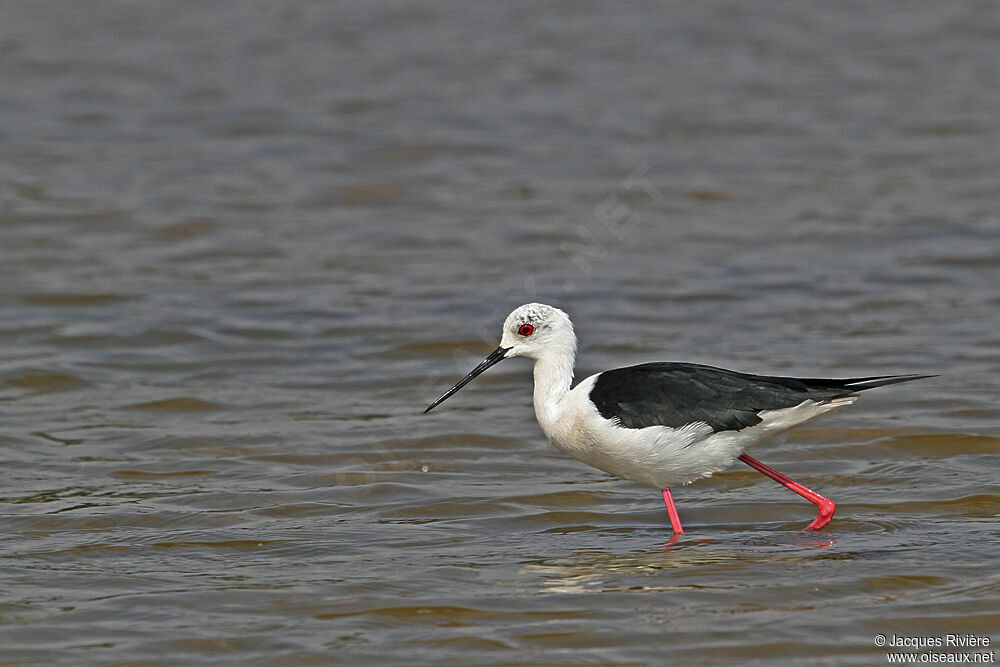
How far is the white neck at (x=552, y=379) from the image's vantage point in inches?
287

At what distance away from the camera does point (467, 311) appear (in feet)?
37.0

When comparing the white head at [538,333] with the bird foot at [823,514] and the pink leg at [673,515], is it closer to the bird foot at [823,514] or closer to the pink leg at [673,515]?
the pink leg at [673,515]

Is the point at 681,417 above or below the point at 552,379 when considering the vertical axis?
below

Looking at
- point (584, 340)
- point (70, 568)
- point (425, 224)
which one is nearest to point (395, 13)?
point (425, 224)

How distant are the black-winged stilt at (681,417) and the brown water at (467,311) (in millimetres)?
339

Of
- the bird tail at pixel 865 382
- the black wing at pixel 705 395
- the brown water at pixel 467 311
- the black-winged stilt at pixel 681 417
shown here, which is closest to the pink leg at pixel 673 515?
the black-winged stilt at pixel 681 417

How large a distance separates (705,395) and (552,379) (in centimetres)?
80

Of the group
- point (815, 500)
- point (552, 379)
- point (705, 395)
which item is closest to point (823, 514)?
point (815, 500)

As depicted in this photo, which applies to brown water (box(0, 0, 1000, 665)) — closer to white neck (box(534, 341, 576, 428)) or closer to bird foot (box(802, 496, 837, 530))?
bird foot (box(802, 496, 837, 530))

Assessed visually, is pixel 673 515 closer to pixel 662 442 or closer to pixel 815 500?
pixel 662 442

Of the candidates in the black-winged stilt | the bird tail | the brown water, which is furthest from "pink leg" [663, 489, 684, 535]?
the bird tail

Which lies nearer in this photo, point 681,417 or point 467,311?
point 681,417

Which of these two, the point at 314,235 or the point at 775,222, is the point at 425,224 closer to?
the point at 314,235

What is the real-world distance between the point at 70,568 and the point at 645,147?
10344mm
